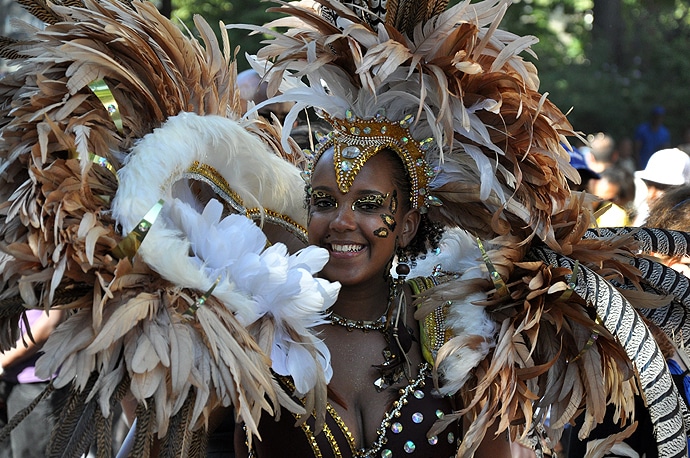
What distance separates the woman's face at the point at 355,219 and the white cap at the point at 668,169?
3126 mm

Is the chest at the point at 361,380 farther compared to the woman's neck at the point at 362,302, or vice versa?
the woman's neck at the point at 362,302

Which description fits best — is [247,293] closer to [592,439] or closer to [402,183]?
[402,183]

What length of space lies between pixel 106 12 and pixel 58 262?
746mm

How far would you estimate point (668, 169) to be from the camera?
564cm

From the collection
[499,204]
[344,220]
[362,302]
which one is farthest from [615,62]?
[344,220]

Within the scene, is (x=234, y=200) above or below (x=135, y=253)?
below

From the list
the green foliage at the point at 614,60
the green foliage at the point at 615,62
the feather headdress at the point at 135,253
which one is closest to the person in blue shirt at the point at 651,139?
the green foliage at the point at 614,60

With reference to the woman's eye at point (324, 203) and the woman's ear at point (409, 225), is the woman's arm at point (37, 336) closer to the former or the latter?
the woman's eye at point (324, 203)

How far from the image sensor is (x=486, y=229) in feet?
10.1

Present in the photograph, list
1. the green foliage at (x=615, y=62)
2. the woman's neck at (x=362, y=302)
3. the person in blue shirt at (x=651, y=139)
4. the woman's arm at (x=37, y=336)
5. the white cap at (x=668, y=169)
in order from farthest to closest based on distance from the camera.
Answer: the green foliage at (x=615, y=62), the person in blue shirt at (x=651, y=139), the white cap at (x=668, y=169), the woman's arm at (x=37, y=336), the woman's neck at (x=362, y=302)

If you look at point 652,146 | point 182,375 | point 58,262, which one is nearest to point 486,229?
point 182,375

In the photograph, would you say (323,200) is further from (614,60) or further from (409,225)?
(614,60)

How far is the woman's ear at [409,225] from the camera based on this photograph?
2982mm

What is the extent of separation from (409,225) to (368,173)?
0.25 m
